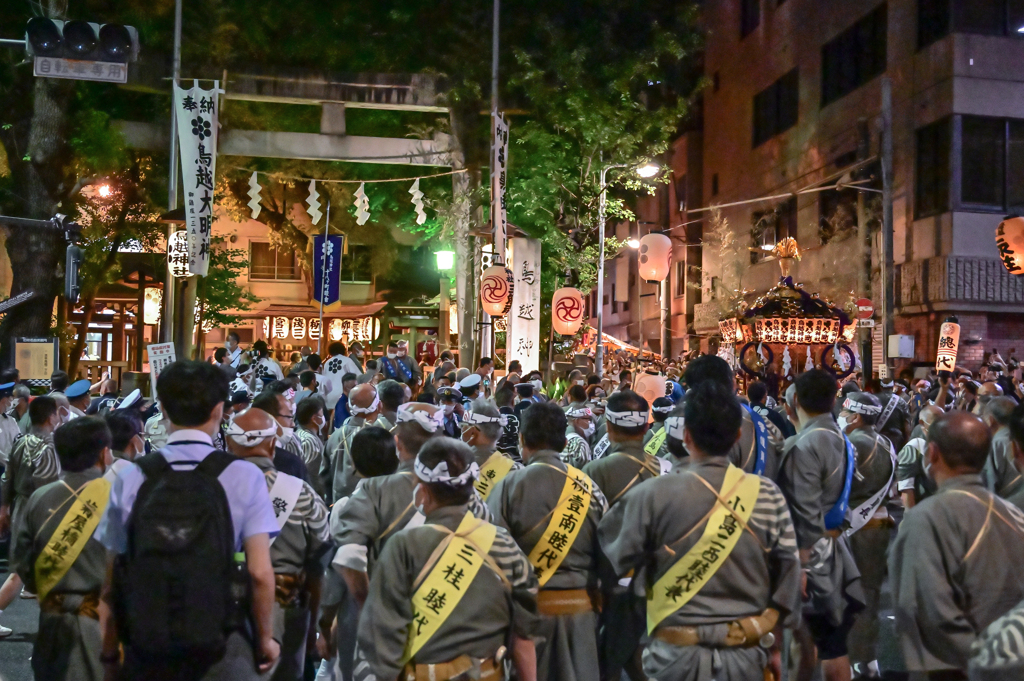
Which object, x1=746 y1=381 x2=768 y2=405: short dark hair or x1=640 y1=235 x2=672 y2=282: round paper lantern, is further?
x1=640 y1=235 x2=672 y2=282: round paper lantern

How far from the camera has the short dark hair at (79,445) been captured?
4.74 meters

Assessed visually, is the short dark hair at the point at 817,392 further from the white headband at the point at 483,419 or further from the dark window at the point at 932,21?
the dark window at the point at 932,21

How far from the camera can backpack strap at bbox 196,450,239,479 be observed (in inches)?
133

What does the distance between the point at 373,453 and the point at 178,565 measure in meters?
1.84

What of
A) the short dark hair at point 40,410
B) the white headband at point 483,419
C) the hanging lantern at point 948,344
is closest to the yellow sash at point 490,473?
the white headband at point 483,419

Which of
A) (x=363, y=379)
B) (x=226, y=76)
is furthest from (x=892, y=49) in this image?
(x=363, y=379)

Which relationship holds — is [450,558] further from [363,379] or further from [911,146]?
[911,146]

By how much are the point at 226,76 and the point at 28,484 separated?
1526cm

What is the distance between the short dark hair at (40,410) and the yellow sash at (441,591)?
507 centimetres

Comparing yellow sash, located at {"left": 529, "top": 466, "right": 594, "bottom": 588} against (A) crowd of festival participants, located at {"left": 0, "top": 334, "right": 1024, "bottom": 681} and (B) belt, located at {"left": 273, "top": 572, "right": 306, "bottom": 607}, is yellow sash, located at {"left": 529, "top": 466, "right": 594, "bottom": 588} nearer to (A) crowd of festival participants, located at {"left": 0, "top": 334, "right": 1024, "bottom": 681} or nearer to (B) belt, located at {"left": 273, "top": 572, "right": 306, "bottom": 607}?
(A) crowd of festival participants, located at {"left": 0, "top": 334, "right": 1024, "bottom": 681}

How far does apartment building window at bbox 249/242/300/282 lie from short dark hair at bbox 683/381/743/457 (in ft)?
112

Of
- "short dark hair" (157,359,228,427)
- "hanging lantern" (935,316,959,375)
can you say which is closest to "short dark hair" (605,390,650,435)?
"short dark hair" (157,359,228,427)

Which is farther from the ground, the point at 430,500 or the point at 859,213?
the point at 859,213

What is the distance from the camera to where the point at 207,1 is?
21172mm
